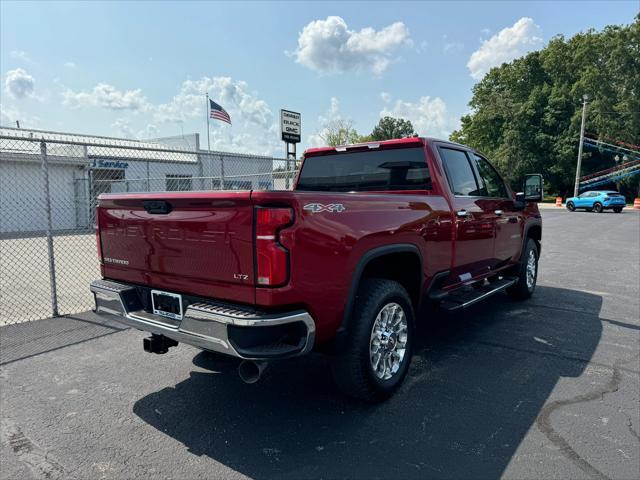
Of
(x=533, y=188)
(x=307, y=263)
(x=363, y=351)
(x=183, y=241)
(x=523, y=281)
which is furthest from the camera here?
(x=523, y=281)

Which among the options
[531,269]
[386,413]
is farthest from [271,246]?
[531,269]

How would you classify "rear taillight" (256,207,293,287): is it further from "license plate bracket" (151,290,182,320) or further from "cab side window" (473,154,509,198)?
"cab side window" (473,154,509,198)

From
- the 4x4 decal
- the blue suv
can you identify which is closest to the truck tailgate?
the 4x4 decal

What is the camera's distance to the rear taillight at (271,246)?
2523 mm

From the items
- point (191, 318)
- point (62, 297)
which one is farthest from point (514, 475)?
point (62, 297)

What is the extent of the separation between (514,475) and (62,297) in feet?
21.4

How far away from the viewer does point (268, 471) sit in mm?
2559

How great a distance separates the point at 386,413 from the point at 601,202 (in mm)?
30287

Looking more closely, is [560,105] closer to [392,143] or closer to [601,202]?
[601,202]

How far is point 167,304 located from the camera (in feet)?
10.2

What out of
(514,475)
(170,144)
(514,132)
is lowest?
(514,475)

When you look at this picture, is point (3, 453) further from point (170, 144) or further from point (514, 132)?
point (514, 132)

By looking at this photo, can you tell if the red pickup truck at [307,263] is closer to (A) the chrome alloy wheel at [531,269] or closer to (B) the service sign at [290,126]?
(A) the chrome alloy wheel at [531,269]

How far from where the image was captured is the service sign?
10844 mm
